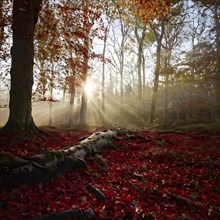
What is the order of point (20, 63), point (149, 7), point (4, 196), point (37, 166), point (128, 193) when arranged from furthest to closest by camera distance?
point (20, 63) → point (149, 7) → point (128, 193) → point (37, 166) → point (4, 196)

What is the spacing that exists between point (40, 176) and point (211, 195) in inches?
133

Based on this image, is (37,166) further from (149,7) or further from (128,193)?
(149,7)

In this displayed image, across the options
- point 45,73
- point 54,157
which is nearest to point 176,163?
point 54,157

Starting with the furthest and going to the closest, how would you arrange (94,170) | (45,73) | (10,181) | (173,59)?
(173,59)
(45,73)
(94,170)
(10,181)

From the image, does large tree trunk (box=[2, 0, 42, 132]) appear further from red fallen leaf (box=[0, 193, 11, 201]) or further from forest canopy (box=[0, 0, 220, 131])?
red fallen leaf (box=[0, 193, 11, 201])

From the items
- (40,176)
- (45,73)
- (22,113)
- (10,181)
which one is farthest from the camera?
(45,73)

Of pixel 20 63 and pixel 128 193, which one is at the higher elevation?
pixel 20 63

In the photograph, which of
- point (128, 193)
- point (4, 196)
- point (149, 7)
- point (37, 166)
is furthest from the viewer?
point (149, 7)

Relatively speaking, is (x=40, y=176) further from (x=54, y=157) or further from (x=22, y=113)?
(x=22, y=113)

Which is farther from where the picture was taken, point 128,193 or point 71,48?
point 71,48

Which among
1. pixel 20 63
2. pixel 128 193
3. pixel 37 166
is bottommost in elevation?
pixel 128 193

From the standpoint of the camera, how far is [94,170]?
211 inches

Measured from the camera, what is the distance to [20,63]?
831 centimetres

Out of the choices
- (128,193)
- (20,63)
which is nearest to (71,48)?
(20,63)
